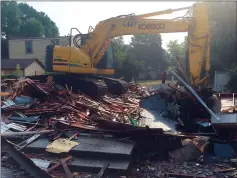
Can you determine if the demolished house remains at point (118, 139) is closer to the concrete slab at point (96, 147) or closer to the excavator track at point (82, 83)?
the concrete slab at point (96, 147)

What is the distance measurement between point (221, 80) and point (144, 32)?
15253 millimetres

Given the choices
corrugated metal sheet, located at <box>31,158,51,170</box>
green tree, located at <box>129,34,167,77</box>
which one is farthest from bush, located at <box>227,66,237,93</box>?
green tree, located at <box>129,34,167,77</box>

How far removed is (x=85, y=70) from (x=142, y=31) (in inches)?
116

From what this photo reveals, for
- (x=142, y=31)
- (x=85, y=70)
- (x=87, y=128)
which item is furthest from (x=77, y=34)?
(x=87, y=128)

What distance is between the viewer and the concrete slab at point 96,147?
22.7ft

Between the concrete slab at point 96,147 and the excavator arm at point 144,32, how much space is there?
152 inches

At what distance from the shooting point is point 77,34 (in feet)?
43.0

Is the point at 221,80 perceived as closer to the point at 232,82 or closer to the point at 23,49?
the point at 232,82

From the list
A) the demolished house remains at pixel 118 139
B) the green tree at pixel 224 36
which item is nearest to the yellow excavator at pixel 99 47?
the demolished house remains at pixel 118 139

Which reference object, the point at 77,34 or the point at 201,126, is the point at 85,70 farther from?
the point at 201,126

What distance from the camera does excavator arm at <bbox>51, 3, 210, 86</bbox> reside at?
10031 mm

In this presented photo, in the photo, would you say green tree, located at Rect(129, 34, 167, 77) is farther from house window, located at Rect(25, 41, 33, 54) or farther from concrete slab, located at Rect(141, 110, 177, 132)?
concrete slab, located at Rect(141, 110, 177, 132)

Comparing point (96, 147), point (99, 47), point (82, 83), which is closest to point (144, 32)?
point (99, 47)

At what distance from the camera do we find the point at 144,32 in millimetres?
11766
